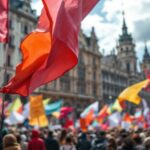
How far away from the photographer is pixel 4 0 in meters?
6.76

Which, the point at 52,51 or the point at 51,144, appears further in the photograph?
the point at 51,144

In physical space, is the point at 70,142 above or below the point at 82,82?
below

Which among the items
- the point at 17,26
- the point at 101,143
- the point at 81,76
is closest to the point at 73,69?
the point at 81,76

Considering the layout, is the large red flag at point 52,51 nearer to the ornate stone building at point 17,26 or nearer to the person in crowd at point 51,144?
the person in crowd at point 51,144

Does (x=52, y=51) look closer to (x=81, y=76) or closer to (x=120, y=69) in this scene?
(x=81, y=76)

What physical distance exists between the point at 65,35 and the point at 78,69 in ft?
169

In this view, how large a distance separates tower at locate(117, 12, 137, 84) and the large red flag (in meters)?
76.1

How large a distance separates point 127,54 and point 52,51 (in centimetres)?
8543

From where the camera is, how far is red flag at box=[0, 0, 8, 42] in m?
6.56

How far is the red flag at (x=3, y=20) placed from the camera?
21.5 feet

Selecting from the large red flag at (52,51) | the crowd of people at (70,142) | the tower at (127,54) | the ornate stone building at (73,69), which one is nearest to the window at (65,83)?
the ornate stone building at (73,69)

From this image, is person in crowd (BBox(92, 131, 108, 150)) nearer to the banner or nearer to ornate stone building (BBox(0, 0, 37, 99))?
the banner

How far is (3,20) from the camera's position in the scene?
267 inches

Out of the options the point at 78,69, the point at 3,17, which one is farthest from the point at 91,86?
the point at 3,17
